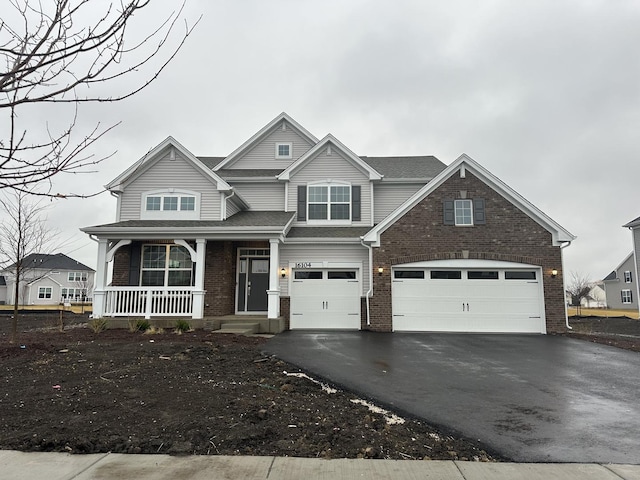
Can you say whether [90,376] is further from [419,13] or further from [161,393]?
[419,13]

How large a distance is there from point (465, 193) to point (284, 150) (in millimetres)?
8437

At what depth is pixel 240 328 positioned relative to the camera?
12062mm

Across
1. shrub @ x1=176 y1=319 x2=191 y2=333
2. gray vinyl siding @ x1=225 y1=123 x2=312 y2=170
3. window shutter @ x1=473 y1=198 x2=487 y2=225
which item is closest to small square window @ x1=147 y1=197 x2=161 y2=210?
gray vinyl siding @ x1=225 y1=123 x2=312 y2=170

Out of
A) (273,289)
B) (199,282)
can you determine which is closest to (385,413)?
(273,289)

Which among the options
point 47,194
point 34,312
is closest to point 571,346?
point 47,194

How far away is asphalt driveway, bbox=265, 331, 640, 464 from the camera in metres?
3.98

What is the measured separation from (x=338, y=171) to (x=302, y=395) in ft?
39.0

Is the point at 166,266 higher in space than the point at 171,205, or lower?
lower

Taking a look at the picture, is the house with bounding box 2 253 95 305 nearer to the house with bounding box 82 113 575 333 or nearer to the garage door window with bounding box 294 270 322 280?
the house with bounding box 82 113 575 333

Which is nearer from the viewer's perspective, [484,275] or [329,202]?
[484,275]

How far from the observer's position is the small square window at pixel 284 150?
1786 cm

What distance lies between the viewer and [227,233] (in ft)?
42.7

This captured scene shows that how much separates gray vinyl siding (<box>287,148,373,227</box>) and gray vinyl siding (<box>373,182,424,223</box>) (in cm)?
68

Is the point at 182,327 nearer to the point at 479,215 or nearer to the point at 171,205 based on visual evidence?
the point at 171,205
